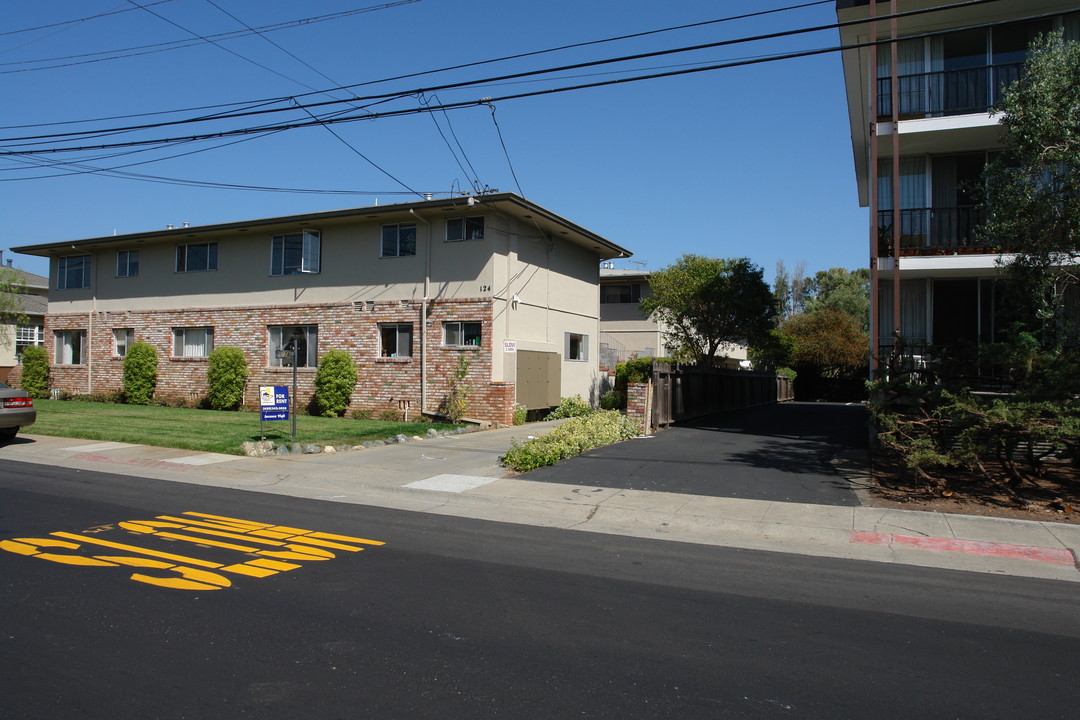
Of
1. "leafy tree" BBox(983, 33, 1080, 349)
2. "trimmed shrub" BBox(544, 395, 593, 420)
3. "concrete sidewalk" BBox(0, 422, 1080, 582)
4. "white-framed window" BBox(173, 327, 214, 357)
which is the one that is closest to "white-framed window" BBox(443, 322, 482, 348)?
"trimmed shrub" BBox(544, 395, 593, 420)

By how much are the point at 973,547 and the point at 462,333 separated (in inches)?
609

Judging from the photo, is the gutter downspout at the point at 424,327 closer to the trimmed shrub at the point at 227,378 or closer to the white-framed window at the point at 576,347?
the white-framed window at the point at 576,347

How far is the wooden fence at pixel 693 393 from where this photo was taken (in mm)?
18906

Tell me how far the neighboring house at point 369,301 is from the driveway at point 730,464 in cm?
657

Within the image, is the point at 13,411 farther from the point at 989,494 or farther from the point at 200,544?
the point at 989,494

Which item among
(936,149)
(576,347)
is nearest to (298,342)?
(576,347)

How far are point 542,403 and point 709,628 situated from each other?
17898 mm

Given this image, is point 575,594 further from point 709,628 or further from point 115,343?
point 115,343

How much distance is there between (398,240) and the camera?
22828 millimetres

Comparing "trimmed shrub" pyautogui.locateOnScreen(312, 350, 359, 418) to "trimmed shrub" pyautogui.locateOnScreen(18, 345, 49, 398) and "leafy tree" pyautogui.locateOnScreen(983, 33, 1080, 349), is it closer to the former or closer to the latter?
"trimmed shrub" pyautogui.locateOnScreen(18, 345, 49, 398)

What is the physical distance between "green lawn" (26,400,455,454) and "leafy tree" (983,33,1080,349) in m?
12.8

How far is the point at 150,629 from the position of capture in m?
5.26

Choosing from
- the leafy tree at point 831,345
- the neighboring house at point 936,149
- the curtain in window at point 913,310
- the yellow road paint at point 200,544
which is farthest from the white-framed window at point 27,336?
the leafy tree at point 831,345

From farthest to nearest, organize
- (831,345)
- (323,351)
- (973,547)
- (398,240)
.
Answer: (831,345)
(323,351)
(398,240)
(973,547)
